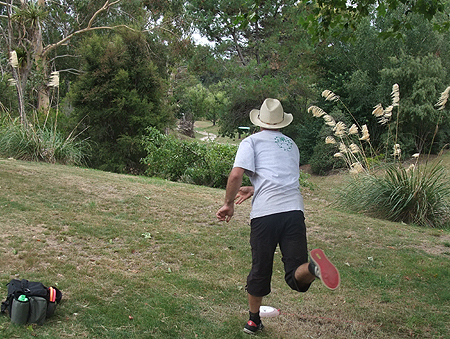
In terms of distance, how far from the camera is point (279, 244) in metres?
3.46

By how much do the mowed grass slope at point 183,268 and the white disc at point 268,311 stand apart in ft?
0.26

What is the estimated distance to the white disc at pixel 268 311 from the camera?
425 cm

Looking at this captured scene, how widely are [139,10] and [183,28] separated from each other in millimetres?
4450

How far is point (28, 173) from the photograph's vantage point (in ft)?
29.4

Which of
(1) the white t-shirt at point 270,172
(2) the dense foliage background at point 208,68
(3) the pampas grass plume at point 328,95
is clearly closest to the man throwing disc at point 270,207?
(1) the white t-shirt at point 270,172

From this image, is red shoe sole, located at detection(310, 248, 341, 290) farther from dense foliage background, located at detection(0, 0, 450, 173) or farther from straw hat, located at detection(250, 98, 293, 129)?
dense foliage background, located at detection(0, 0, 450, 173)

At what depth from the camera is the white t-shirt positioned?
11.6 feet

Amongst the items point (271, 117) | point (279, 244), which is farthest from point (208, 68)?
point (279, 244)

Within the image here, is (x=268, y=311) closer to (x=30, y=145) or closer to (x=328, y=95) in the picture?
(x=328, y=95)

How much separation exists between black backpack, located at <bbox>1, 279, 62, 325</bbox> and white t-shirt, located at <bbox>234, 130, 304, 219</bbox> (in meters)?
1.77

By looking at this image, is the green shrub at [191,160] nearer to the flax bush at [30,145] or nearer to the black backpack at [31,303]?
the flax bush at [30,145]

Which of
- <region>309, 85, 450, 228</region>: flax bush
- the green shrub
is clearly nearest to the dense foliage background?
the green shrub

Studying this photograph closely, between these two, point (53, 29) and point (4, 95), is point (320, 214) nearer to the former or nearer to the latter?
point (4, 95)

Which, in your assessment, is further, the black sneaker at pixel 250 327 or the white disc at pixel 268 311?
the white disc at pixel 268 311
